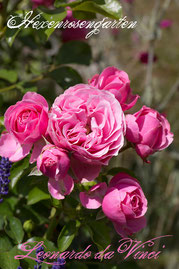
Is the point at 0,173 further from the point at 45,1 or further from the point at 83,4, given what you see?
the point at 45,1

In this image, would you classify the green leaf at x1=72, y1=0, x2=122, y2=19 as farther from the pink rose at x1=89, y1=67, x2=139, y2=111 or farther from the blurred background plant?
the pink rose at x1=89, y1=67, x2=139, y2=111

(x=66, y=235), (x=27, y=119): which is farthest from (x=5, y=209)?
(x=27, y=119)

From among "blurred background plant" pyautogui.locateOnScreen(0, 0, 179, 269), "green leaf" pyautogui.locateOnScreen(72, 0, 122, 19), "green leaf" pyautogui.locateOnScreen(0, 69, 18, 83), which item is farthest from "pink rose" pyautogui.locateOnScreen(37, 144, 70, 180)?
"green leaf" pyautogui.locateOnScreen(0, 69, 18, 83)

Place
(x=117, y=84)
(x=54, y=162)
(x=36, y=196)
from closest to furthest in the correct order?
(x=54, y=162) < (x=117, y=84) < (x=36, y=196)

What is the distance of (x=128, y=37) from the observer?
457 cm

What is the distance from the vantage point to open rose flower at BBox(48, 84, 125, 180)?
0.60m

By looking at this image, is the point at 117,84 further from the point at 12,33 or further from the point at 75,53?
the point at 75,53

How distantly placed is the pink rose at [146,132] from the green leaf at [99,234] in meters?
0.17

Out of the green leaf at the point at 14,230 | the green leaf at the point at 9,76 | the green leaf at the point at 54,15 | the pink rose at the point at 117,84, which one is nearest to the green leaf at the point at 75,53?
the green leaf at the point at 9,76

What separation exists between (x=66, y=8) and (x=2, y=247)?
0.56 m

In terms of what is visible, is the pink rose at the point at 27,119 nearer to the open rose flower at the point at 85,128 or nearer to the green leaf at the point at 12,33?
the open rose flower at the point at 85,128

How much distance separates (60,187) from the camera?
62 cm

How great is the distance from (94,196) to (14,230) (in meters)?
0.21

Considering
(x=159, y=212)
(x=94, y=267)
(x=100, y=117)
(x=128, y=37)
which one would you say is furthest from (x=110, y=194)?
(x=128, y=37)
